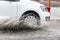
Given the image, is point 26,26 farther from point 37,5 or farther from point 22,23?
point 37,5

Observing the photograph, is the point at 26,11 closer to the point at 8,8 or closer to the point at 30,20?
the point at 30,20

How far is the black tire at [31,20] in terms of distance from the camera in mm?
10142

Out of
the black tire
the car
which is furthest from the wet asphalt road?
the car

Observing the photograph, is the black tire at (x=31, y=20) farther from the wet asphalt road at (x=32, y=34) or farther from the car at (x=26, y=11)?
the wet asphalt road at (x=32, y=34)

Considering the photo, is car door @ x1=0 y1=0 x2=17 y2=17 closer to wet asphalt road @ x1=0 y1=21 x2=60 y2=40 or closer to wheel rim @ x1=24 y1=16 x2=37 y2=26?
wheel rim @ x1=24 y1=16 x2=37 y2=26

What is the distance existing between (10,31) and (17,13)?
985 millimetres

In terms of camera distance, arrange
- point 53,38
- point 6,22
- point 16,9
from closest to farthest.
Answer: point 53,38, point 6,22, point 16,9

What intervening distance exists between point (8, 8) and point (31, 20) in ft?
3.54

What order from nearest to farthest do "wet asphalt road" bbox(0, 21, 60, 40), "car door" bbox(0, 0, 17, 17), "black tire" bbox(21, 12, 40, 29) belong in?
1. "wet asphalt road" bbox(0, 21, 60, 40)
2. "black tire" bbox(21, 12, 40, 29)
3. "car door" bbox(0, 0, 17, 17)

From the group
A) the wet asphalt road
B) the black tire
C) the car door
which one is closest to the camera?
the wet asphalt road

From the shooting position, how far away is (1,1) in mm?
10391

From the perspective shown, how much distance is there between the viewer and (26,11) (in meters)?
10.6

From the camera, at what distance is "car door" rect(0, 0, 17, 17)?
10.3 metres

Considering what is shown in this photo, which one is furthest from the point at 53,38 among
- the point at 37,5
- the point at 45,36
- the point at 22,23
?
the point at 37,5
